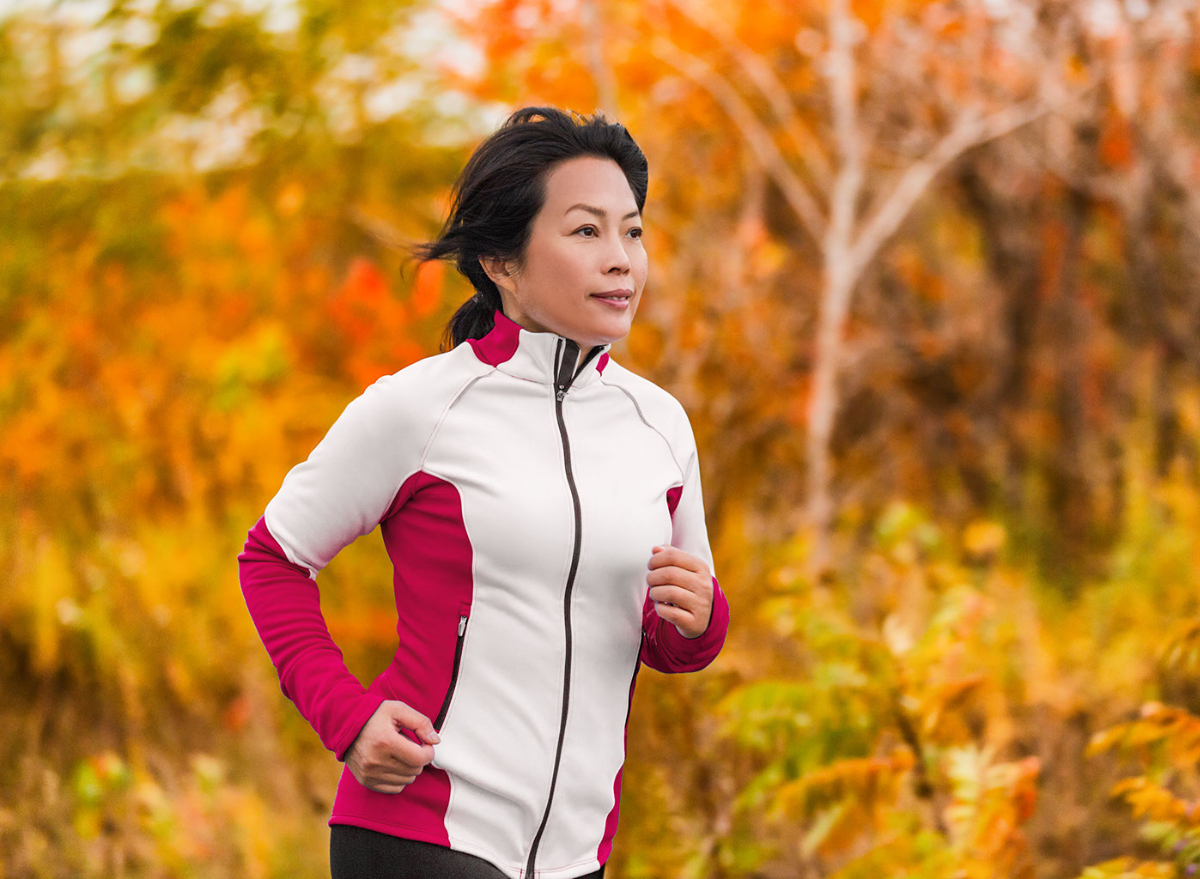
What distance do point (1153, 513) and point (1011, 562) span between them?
113cm

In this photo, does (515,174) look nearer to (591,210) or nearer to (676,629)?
(591,210)

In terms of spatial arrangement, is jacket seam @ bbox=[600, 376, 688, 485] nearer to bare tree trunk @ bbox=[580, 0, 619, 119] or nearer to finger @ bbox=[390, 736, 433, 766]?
finger @ bbox=[390, 736, 433, 766]

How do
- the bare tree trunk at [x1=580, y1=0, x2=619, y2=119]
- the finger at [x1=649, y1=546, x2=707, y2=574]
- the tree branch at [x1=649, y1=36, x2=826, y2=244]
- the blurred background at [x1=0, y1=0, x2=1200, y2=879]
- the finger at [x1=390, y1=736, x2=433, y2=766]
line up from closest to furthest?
the finger at [x1=390, y1=736, x2=433, y2=766] → the finger at [x1=649, y1=546, x2=707, y2=574] → the blurred background at [x1=0, y1=0, x2=1200, y2=879] → the bare tree trunk at [x1=580, y1=0, x2=619, y2=119] → the tree branch at [x1=649, y1=36, x2=826, y2=244]

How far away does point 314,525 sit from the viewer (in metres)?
1.35

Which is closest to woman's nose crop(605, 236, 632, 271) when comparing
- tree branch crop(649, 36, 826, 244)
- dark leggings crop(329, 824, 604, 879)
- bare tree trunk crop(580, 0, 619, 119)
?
dark leggings crop(329, 824, 604, 879)

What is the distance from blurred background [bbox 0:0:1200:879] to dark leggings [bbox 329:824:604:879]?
1.34 m

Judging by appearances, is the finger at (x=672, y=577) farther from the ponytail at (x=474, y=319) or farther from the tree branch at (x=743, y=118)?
the tree branch at (x=743, y=118)

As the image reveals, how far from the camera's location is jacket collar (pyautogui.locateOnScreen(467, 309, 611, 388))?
4.64ft

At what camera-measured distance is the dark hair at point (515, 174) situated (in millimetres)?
1419

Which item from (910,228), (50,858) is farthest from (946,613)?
(910,228)

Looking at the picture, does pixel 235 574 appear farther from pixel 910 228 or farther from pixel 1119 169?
pixel 1119 169

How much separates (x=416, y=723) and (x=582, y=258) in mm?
587

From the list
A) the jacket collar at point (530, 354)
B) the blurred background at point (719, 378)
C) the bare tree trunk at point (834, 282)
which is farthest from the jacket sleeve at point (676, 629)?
the bare tree trunk at point (834, 282)

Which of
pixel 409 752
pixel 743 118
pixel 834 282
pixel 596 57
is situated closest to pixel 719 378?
pixel 834 282
